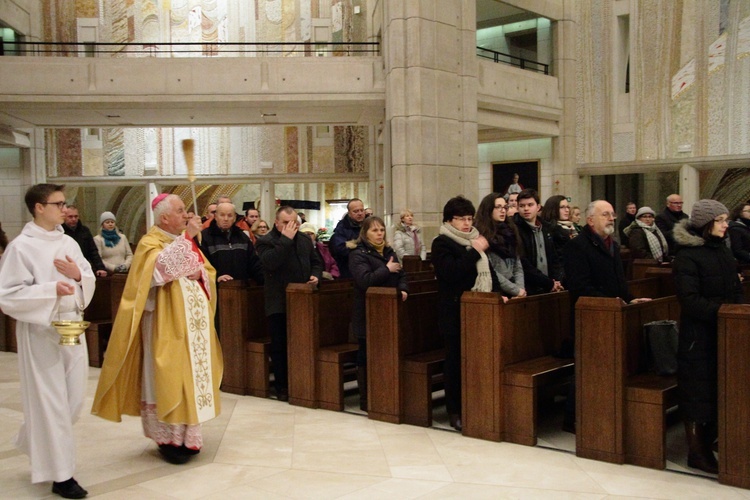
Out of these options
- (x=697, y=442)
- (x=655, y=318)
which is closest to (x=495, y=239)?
(x=655, y=318)

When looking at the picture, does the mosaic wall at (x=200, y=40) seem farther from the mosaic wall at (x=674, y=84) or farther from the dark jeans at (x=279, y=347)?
the dark jeans at (x=279, y=347)

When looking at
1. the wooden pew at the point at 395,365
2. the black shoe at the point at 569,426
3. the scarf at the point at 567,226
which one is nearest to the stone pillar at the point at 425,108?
the scarf at the point at 567,226

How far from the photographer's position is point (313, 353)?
19.7 ft

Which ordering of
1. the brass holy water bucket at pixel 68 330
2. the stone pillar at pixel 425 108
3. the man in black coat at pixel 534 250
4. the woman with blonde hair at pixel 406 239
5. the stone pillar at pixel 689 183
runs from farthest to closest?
the stone pillar at pixel 689 183
the stone pillar at pixel 425 108
the woman with blonde hair at pixel 406 239
the man in black coat at pixel 534 250
the brass holy water bucket at pixel 68 330

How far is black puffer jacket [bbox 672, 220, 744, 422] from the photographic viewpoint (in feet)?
13.8

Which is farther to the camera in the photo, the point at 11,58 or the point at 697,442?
the point at 11,58

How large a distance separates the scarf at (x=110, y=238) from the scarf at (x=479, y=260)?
5.43 m

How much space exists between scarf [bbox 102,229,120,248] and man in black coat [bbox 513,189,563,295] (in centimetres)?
548

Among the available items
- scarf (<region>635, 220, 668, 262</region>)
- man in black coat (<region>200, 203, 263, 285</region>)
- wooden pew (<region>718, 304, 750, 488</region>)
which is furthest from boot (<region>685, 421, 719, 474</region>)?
scarf (<region>635, 220, 668, 262</region>)

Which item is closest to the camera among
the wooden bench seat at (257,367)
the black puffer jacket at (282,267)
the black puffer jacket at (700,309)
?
the black puffer jacket at (700,309)

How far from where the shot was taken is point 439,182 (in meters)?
13.6

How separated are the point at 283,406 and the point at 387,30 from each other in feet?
30.7

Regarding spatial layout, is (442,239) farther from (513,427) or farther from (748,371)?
(748,371)

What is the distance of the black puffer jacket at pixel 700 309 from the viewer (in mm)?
4211
